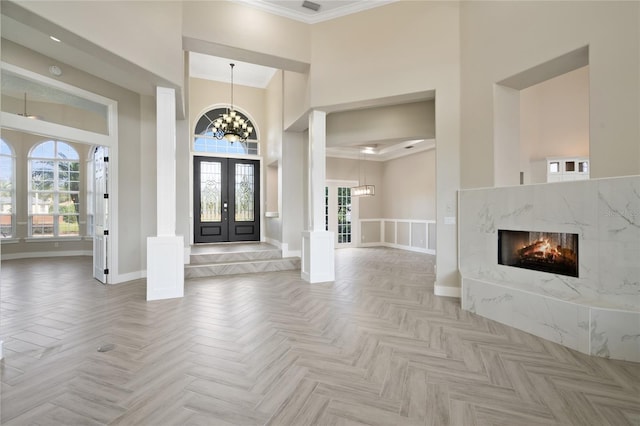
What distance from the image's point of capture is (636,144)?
2.57 metres

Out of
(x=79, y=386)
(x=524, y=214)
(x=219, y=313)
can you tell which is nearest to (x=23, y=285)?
(x=219, y=313)

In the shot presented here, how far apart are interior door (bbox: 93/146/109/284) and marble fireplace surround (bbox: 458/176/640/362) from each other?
5.80 m

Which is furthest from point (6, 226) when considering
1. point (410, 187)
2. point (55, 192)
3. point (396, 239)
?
point (410, 187)

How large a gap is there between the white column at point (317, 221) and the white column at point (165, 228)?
6.77ft

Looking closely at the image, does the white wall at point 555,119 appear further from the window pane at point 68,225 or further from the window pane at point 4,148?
the window pane at point 4,148

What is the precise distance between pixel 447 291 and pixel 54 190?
Answer: 10391 mm

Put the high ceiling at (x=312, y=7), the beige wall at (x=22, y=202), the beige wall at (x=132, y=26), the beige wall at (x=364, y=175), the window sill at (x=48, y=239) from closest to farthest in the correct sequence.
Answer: the beige wall at (x=132, y=26)
the high ceiling at (x=312, y=7)
the beige wall at (x=22, y=202)
the window sill at (x=48, y=239)
the beige wall at (x=364, y=175)

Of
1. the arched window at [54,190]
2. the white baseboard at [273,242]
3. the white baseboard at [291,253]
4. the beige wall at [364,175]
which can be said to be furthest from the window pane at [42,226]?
the beige wall at [364,175]

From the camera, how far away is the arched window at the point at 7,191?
25.2 feet

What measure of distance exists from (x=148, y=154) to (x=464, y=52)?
5.64 m

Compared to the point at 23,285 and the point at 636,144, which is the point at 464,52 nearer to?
the point at 636,144

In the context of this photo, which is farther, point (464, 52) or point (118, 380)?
point (464, 52)

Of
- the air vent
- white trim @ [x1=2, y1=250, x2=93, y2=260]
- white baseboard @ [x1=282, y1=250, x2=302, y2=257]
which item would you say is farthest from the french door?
the air vent

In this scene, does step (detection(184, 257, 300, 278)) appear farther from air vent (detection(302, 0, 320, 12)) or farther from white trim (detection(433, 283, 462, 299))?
air vent (detection(302, 0, 320, 12))
